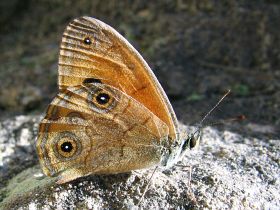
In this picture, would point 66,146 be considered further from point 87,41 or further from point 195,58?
point 195,58

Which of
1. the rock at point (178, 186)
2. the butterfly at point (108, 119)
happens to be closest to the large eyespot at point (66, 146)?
the butterfly at point (108, 119)

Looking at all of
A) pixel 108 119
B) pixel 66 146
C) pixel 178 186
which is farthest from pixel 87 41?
pixel 178 186

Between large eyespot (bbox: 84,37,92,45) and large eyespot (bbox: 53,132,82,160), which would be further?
large eyespot (bbox: 84,37,92,45)

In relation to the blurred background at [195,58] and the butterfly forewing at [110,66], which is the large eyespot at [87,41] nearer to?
the butterfly forewing at [110,66]

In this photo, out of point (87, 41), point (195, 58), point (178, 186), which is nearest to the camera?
point (178, 186)

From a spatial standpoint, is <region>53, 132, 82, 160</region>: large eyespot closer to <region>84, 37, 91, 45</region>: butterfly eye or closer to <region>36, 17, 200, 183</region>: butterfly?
<region>36, 17, 200, 183</region>: butterfly

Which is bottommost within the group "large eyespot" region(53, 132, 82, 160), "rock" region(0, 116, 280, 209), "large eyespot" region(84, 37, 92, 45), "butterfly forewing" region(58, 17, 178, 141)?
"rock" region(0, 116, 280, 209)

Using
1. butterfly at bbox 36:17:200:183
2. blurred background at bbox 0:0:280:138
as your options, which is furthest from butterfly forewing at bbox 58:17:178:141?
blurred background at bbox 0:0:280:138
